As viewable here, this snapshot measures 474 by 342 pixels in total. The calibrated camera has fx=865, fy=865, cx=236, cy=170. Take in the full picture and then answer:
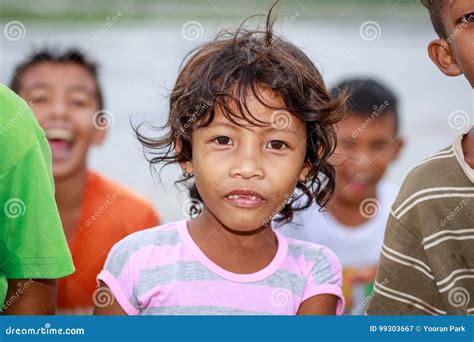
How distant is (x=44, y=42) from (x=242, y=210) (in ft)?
2.79

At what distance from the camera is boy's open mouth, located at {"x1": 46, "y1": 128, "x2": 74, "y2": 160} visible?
2.02 metres

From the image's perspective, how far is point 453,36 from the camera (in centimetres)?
159

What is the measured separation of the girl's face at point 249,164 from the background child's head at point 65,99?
0.52m

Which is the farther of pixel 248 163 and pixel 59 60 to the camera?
pixel 59 60

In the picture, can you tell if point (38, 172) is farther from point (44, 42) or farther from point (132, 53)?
point (132, 53)

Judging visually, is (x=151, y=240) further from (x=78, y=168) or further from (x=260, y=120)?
(x=78, y=168)

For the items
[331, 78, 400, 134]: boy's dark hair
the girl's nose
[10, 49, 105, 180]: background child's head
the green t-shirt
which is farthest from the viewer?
[331, 78, 400, 134]: boy's dark hair

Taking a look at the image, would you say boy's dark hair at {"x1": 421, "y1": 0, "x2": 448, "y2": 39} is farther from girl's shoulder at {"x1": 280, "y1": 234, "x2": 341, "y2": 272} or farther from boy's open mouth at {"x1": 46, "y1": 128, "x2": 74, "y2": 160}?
boy's open mouth at {"x1": 46, "y1": 128, "x2": 74, "y2": 160}

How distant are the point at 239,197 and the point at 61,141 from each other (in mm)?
654

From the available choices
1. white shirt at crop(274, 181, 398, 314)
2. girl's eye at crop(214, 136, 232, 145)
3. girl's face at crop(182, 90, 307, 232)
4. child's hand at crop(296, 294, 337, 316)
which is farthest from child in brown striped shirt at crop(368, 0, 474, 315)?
white shirt at crop(274, 181, 398, 314)

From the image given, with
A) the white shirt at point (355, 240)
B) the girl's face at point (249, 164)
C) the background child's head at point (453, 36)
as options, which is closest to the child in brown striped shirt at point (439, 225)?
the background child's head at point (453, 36)

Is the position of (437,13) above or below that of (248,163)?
above

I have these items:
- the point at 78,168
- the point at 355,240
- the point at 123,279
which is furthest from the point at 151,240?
the point at 355,240

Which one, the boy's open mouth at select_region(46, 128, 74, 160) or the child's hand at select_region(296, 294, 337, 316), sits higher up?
the boy's open mouth at select_region(46, 128, 74, 160)
